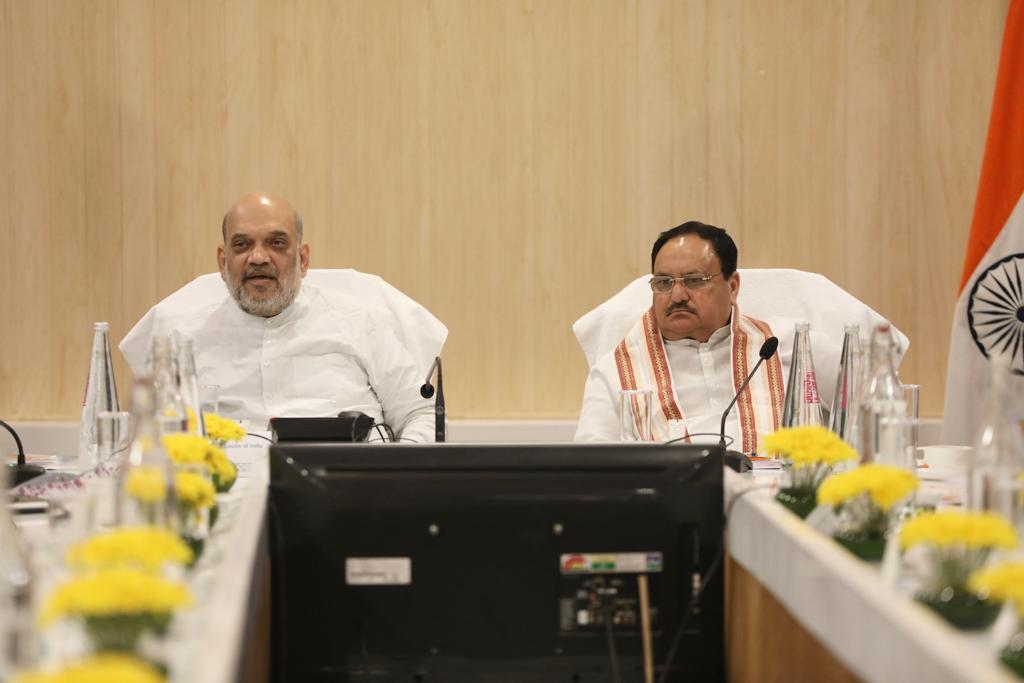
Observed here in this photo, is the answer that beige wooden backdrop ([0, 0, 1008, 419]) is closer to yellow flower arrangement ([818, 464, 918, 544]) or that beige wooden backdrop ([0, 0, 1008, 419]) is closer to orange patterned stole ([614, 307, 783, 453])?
orange patterned stole ([614, 307, 783, 453])

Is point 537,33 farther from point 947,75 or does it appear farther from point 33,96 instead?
point 33,96

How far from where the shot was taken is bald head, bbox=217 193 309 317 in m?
3.38

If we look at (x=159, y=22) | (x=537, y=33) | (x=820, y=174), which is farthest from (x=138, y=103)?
(x=820, y=174)

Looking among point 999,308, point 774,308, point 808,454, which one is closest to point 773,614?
point 808,454

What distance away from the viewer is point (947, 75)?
4234mm

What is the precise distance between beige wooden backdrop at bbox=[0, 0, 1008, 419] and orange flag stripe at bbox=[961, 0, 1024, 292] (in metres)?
0.54

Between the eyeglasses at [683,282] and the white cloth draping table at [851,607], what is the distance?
1.67 m

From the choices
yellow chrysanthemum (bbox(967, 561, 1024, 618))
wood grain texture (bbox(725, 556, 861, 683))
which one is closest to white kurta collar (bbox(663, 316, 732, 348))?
wood grain texture (bbox(725, 556, 861, 683))

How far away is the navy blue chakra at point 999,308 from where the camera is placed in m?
3.62

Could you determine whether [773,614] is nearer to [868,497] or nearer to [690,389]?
[868,497]

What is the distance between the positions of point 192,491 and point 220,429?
23.8 inches

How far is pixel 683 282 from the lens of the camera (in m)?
3.13

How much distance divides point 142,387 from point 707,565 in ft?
2.40

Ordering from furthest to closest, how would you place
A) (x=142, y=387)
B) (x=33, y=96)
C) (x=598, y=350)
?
(x=33, y=96) < (x=598, y=350) < (x=142, y=387)
